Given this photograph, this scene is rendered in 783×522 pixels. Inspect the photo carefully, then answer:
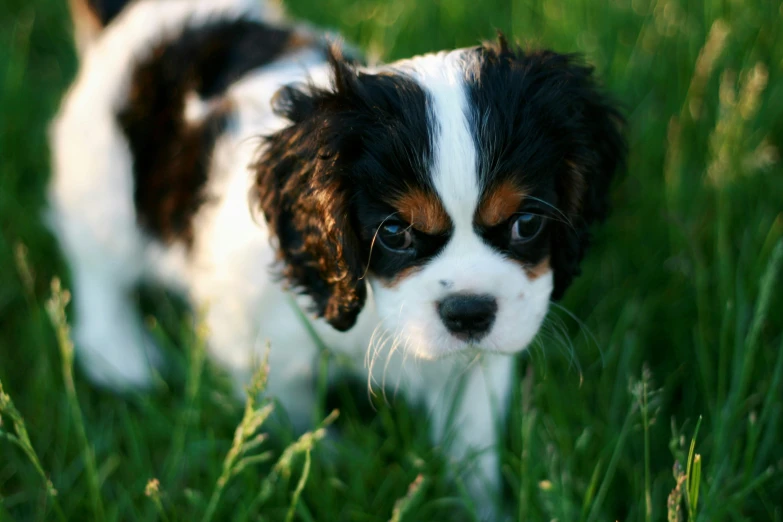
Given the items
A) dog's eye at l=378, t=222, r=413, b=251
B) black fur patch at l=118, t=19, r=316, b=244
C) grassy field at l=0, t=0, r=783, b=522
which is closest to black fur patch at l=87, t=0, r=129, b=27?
black fur patch at l=118, t=19, r=316, b=244

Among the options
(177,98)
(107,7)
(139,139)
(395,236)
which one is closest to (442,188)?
(395,236)

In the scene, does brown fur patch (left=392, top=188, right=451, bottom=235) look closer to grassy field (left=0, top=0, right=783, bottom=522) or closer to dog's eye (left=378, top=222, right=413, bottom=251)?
dog's eye (left=378, top=222, right=413, bottom=251)

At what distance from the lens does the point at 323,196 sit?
6.08 ft

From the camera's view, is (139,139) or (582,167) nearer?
(582,167)

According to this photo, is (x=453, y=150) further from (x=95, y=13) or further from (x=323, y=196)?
(x=95, y=13)

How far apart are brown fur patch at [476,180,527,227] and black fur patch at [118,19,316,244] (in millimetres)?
1192

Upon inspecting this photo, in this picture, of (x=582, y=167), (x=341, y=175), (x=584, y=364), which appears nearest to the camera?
(x=341, y=175)

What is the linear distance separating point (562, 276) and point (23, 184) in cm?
255

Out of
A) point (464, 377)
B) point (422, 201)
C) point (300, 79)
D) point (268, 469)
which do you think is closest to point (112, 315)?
point (268, 469)

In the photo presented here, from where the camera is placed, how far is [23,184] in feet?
11.4

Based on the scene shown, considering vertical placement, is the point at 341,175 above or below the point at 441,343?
above

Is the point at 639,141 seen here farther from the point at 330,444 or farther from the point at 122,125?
the point at 122,125

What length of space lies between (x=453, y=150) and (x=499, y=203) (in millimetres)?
165

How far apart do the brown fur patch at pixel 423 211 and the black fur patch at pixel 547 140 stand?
0.11 meters
